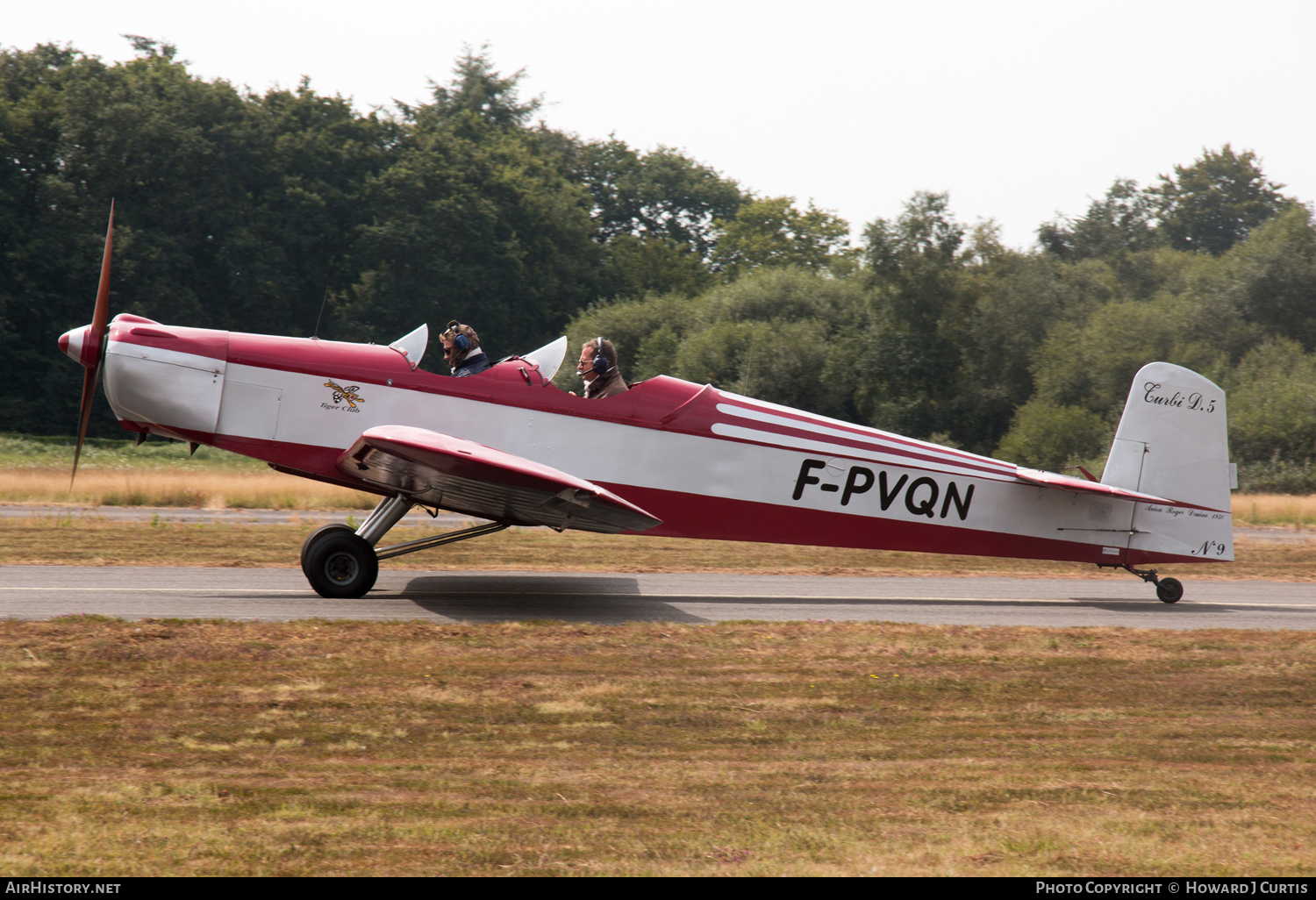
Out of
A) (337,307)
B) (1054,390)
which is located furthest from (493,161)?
(1054,390)

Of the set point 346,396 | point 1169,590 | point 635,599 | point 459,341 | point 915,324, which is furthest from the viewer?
point 915,324

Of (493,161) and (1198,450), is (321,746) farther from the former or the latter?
(493,161)

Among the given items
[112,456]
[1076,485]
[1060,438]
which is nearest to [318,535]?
[1076,485]

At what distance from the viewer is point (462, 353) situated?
968 centimetres

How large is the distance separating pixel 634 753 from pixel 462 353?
5301mm

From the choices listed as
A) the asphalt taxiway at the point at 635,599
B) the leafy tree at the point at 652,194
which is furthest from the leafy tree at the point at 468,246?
the asphalt taxiway at the point at 635,599

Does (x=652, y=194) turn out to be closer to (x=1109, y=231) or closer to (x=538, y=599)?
(x=1109, y=231)

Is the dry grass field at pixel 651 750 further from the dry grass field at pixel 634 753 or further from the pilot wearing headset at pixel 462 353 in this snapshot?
the pilot wearing headset at pixel 462 353

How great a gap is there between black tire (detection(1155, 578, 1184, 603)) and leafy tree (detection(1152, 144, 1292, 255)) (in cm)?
8607

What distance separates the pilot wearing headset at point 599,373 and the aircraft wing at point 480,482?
103 cm

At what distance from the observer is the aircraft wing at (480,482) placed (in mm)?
8086

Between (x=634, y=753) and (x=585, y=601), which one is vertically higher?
(x=634, y=753)

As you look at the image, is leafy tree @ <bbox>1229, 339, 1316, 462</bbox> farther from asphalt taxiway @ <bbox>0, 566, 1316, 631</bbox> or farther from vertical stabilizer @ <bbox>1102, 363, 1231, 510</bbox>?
vertical stabilizer @ <bbox>1102, 363, 1231, 510</bbox>

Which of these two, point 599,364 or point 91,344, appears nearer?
point 91,344
